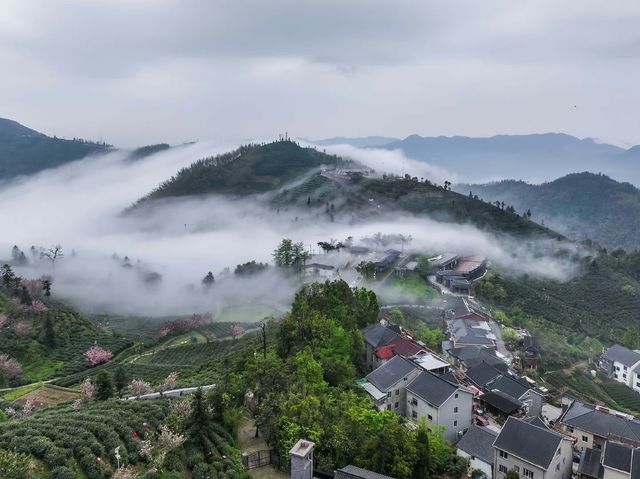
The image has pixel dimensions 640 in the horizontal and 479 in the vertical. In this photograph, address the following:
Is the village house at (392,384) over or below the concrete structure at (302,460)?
below

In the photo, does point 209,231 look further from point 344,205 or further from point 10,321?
point 10,321

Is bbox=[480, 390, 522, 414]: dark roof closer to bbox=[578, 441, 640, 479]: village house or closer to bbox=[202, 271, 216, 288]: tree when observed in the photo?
bbox=[578, 441, 640, 479]: village house

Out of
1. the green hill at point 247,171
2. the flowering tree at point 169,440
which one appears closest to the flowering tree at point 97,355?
the flowering tree at point 169,440

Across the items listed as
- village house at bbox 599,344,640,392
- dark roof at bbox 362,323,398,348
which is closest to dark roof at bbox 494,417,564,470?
dark roof at bbox 362,323,398,348

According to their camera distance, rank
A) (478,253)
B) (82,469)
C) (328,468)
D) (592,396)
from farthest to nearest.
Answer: (478,253) < (592,396) < (328,468) < (82,469)

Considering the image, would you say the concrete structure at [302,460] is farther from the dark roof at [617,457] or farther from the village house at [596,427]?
the village house at [596,427]

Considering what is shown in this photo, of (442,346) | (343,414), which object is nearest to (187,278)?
(442,346)
